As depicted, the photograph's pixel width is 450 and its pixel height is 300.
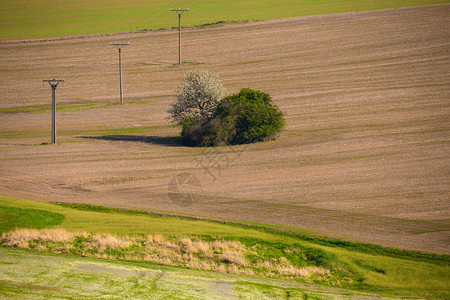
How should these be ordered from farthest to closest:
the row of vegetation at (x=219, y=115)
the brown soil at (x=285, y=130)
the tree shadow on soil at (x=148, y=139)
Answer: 1. the tree shadow on soil at (x=148, y=139)
2. the row of vegetation at (x=219, y=115)
3. the brown soil at (x=285, y=130)

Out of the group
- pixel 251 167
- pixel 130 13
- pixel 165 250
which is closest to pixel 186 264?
pixel 165 250

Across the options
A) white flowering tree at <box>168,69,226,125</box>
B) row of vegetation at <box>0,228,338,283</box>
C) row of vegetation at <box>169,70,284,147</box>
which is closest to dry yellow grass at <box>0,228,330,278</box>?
row of vegetation at <box>0,228,338,283</box>

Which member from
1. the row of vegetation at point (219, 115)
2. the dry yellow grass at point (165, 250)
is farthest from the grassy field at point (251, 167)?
the row of vegetation at point (219, 115)

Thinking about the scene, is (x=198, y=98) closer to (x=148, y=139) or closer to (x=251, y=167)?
(x=148, y=139)

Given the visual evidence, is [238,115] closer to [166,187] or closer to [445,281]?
[166,187]

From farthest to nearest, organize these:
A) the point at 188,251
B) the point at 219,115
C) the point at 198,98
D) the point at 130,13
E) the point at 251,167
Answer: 1. the point at 130,13
2. the point at 198,98
3. the point at 219,115
4. the point at 251,167
5. the point at 188,251

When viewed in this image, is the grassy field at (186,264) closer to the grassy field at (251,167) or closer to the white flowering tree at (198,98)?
the grassy field at (251,167)
